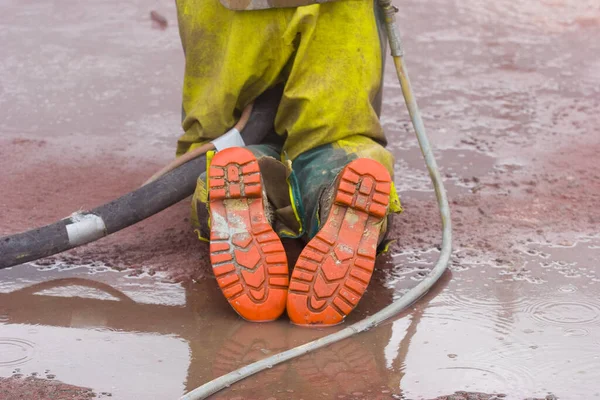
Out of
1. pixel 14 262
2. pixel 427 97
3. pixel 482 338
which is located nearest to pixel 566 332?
pixel 482 338

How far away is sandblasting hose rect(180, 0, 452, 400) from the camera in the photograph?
2.10 m

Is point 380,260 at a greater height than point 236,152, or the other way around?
point 236,152

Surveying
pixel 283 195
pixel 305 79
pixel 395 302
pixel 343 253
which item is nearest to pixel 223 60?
pixel 305 79

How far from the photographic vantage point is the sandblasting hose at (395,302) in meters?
2.10

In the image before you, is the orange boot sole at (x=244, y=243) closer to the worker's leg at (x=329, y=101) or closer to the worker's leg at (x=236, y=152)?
the worker's leg at (x=236, y=152)

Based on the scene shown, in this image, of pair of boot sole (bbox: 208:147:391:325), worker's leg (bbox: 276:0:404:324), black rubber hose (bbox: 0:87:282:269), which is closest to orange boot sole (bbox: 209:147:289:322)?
pair of boot sole (bbox: 208:147:391:325)

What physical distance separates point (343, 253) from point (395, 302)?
0.21 metres

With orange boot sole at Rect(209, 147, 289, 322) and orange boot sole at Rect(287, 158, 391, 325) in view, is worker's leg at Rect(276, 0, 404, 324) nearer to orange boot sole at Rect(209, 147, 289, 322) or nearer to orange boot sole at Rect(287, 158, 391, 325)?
orange boot sole at Rect(287, 158, 391, 325)

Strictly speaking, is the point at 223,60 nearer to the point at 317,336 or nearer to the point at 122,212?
the point at 122,212

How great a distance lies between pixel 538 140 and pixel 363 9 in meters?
1.38

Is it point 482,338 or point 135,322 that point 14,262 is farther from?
point 482,338

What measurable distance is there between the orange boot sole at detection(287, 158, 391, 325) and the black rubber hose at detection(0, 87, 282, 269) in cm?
49

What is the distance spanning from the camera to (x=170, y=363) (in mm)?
2215

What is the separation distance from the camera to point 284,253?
2.43 metres
